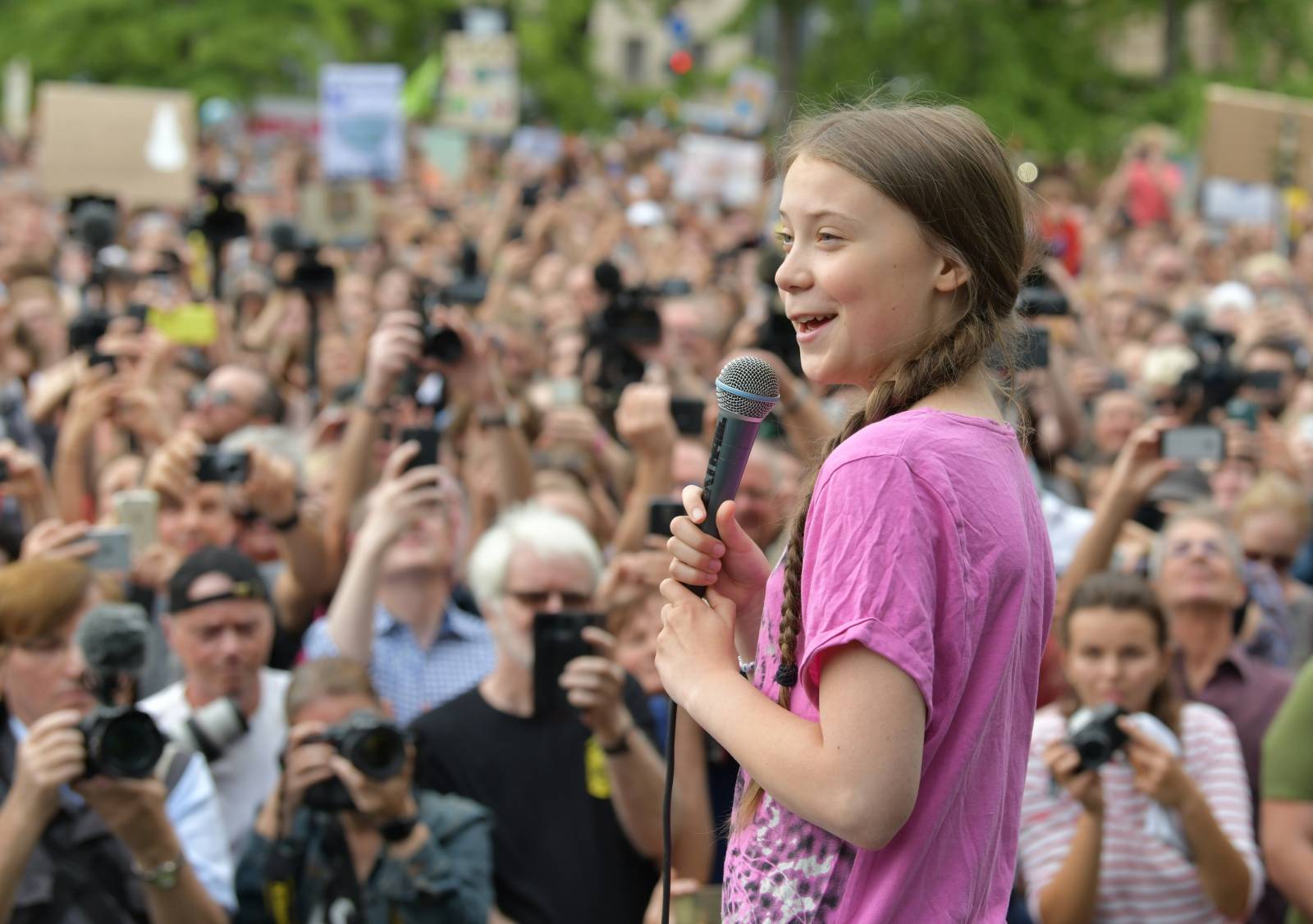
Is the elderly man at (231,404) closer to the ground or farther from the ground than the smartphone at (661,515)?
closer to the ground

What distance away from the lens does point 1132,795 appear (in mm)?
3889

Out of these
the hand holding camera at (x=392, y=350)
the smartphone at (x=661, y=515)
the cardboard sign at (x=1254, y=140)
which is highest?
the cardboard sign at (x=1254, y=140)

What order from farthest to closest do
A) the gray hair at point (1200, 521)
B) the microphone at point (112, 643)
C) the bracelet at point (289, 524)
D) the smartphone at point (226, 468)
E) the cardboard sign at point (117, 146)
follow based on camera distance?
the cardboard sign at point (117, 146)
the bracelet at point (289, 524)
the smartphone at point (226, 468)
the gray hair at point (1200, 521)
the microphone at point (112, 643)

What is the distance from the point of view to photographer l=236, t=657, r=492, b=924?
3.62 meters

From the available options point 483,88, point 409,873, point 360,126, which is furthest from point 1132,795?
point 483,88

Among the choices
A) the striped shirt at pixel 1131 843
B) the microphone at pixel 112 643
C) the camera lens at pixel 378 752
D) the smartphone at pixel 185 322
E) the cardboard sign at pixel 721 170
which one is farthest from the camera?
the cardboard sign at pixel 721 170

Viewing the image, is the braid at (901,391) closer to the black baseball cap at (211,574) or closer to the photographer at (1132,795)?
the photographer at (1132,795)

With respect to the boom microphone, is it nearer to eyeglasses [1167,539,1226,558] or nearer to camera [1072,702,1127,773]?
camera [1072,702,1127,773]

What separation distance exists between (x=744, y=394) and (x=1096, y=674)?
2.42m

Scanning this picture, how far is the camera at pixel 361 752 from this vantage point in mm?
3604

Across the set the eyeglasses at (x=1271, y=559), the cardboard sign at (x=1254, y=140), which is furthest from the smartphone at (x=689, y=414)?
the cardboard sign at (x=1254, y=140)

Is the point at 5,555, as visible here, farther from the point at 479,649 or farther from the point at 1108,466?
the point at 1108,466

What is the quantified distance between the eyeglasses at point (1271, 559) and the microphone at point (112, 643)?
3.94 metres

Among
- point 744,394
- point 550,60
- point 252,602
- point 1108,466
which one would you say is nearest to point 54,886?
point 252,602
